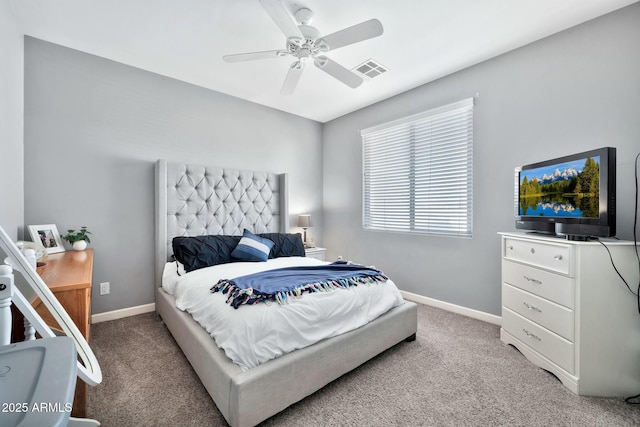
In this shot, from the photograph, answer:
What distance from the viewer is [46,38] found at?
2443 mm

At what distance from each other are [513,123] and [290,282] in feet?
8.50

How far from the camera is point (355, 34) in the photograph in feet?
6.09

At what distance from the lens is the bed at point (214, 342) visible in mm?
1432

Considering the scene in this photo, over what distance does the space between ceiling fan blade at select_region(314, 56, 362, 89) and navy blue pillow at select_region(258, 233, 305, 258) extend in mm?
1911

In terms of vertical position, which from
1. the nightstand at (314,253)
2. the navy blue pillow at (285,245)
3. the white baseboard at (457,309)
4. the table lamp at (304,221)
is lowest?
the white baseboard at (457,309)

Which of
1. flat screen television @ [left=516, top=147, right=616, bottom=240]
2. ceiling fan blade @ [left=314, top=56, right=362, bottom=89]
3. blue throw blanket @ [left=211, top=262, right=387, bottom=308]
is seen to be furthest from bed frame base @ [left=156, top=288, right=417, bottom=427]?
ceiling fan blade @ [left=314, top=56, right=362, bottom=89]

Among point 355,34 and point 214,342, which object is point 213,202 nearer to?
point 214,342

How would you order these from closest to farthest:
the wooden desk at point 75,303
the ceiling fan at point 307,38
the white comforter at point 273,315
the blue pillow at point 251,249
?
the wooden desk at point 75,303
the white comforter at point 273,315
the ceiling fan at point 307,38
the blue pillow at point 251,249

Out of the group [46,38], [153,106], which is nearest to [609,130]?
[153,106]

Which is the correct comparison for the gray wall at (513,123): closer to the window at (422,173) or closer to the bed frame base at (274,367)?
the window at (422,173)

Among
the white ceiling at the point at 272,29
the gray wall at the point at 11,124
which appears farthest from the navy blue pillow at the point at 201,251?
the white ceiling at the point at 272,29

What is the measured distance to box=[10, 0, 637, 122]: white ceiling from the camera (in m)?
2.04

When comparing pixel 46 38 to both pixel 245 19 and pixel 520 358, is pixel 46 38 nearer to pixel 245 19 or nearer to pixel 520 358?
pixel 245 19

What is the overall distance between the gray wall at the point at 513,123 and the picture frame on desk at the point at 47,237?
343 cm
